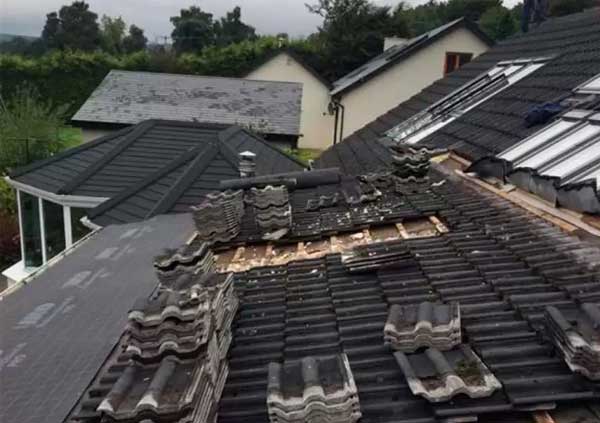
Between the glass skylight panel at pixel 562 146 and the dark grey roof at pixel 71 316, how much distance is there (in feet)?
13.9

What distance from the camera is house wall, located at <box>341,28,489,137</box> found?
69.6ft

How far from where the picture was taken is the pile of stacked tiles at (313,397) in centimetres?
226

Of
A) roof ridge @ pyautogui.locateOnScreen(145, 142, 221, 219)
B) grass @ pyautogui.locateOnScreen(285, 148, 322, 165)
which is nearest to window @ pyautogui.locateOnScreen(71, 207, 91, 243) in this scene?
roof ridge @ pyautogui.locateOnScreen(145, 142, 221, 219)

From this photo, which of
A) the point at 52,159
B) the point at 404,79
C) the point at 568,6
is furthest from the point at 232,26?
the point at 52,159

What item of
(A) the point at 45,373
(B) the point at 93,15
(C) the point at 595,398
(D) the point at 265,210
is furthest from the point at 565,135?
(B) the point at 93,15

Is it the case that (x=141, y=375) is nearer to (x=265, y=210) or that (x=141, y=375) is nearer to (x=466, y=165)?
(x=265, y=210)

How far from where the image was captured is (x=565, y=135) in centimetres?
518

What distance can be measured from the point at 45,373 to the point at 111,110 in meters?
23.6

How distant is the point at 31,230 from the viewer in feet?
43.7

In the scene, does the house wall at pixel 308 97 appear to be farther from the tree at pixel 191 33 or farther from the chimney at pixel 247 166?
the tree at pixel 191 33

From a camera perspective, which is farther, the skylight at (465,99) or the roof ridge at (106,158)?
the roof ridge at (106,158)

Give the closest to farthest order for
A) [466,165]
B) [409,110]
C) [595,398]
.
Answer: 1. [595,398]
2. [466,165]
3. [409,110]

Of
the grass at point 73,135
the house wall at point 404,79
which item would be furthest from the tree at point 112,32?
the house wall at point 404,79

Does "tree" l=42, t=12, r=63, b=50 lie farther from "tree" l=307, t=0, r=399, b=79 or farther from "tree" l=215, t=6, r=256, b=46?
"tree" l=307, t=0, r=399, b=79
